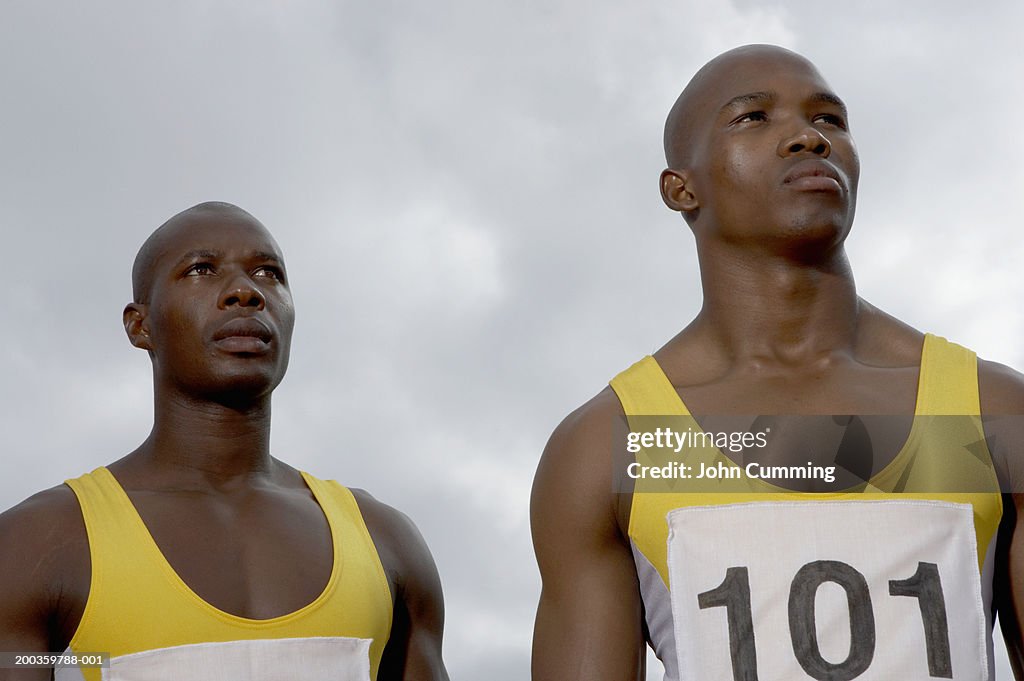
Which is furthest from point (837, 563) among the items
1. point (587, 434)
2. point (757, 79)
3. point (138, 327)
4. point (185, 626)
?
point (138, 327)

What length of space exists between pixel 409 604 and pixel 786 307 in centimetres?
192

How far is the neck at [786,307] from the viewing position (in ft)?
15.2

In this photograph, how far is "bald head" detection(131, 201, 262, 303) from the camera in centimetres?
575

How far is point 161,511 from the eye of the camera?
5.24 metres

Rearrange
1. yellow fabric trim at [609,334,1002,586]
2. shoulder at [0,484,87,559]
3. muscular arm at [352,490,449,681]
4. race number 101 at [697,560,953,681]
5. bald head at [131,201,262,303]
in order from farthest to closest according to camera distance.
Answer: bald head at [131,201,262,303] < muscular arm at [352,490,449,681] < shoulder at [0,484,87,559] < yellow fabric trim at [609,334,1002,586] < race number 101 at [697,560,953,681]

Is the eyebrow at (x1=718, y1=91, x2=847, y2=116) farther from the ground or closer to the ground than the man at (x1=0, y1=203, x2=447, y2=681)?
farther from the ground

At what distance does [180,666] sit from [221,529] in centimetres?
56

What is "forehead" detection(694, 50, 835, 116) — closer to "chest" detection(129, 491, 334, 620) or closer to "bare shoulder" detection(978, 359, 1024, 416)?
"bare shoulder" detection(978, 359, 1024, 416)

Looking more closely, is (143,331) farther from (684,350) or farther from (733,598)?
(733,598)

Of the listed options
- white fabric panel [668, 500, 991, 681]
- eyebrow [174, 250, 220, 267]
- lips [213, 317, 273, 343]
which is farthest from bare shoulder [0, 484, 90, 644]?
white fabric panel [668, 500, 991, 681]

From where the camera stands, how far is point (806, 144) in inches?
180

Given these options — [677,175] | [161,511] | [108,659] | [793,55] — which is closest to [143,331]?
[161,511]

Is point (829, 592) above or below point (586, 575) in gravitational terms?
below

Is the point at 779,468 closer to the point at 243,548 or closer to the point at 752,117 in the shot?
the point at 752,117
